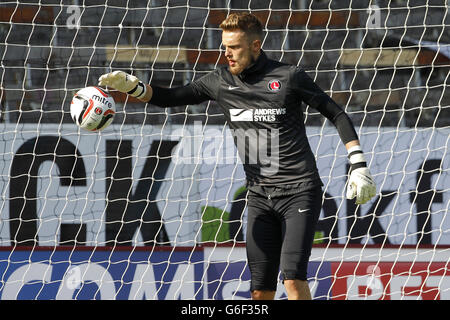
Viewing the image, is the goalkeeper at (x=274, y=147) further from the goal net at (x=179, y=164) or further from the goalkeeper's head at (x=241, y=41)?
the goal net at (x=179, y=164)

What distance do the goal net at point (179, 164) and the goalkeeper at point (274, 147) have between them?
179 cm

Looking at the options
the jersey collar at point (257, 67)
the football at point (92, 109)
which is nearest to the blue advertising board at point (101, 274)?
the football at point (92, 109)

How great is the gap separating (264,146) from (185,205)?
194cm

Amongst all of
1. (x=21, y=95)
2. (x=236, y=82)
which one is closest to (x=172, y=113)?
(x=21, y=95)

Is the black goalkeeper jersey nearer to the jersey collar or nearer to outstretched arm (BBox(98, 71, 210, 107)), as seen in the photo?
the jersey collar

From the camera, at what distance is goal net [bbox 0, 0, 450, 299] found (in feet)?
18.5

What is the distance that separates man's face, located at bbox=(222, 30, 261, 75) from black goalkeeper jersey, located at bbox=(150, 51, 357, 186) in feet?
0.12

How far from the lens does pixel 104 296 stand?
5598 millimetres

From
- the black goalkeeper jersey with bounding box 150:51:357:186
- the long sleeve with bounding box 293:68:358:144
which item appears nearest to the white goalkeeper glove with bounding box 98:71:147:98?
the black goalkeeper jersey with bounding box 150:51:357:186

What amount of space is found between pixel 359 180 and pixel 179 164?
89.7 inches

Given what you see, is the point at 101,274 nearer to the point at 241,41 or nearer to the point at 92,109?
the point at 92,109

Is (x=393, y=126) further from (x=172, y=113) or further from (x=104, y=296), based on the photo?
(x=104, y=296)

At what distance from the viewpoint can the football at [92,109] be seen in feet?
13.4
